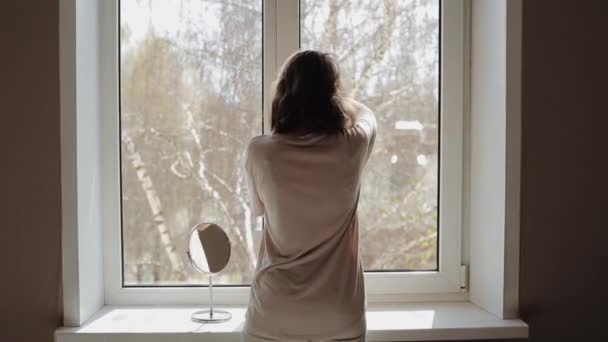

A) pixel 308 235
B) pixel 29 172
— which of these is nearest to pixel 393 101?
pixel 308 235

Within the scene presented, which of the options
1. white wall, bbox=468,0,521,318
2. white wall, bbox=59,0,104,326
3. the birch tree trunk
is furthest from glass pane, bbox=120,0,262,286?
white wall, bbox=468,0,521,318

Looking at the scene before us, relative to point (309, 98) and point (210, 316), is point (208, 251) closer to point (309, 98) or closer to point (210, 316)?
point (210, 316)

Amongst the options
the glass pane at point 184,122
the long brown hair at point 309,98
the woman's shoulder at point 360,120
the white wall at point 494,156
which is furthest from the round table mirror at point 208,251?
the white wall at point 494,156

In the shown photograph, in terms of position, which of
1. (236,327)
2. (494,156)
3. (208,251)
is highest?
(494,156)

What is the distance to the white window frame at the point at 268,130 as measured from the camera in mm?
A: 2186

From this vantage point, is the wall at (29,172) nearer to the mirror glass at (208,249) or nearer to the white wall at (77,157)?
the white wall at (77,157)

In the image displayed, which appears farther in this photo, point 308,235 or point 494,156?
point 494,156

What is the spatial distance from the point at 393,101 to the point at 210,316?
918 millimetres

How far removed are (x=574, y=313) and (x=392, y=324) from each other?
1.90ft

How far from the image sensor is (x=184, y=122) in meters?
2.21

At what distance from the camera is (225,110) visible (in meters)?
2.21

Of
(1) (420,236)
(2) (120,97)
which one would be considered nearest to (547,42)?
(1) (420,236)

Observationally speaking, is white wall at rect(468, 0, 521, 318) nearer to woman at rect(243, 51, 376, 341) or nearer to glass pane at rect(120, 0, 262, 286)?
woman at rect(243, 51, 376, 341)

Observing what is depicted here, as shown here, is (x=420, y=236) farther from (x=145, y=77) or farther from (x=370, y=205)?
(x=145, y=77)
